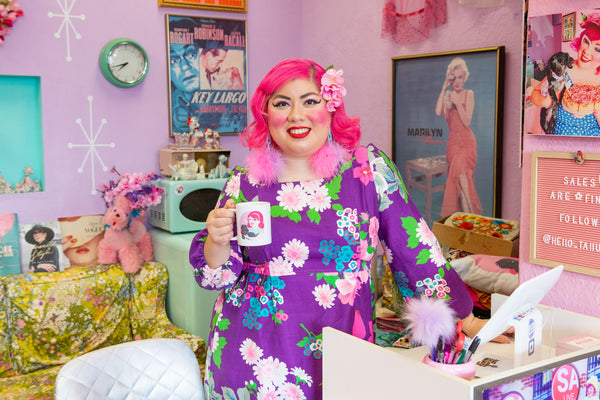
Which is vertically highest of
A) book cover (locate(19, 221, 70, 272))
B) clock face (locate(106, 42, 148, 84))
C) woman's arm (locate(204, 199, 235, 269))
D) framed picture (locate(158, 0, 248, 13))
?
framed picture (locate(158, 0, 248, 13))

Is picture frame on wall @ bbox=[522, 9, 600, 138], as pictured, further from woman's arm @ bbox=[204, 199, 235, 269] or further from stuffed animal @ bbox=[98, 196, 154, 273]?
stuffed animal @ bbox=[98, 196, 154, 273]

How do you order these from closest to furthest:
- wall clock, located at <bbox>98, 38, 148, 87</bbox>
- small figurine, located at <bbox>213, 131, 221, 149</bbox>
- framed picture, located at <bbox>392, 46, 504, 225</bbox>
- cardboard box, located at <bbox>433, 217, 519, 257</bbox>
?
cardboard box, located at <bbox>433, 217, 519, 257</bbox>
framed picture, located at <bbox>392, 46, 504, 225</bbox>
wall clock, located at <bbox>98, 38, 148, 87</bbox>
small figurine, located at <bbox>213, 131, 221, 149</bbox>

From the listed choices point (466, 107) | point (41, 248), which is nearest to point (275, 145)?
point (466, 107)

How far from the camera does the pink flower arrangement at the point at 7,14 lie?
2.73 metres

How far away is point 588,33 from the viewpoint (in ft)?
3.97

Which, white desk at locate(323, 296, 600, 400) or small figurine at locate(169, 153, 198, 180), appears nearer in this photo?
white desk at locate(323, 296, 600, 400)

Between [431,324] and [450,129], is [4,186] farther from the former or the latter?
[431,324]

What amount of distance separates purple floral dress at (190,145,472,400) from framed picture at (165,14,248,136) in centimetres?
176

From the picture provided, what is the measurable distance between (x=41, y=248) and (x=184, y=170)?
2.44ft

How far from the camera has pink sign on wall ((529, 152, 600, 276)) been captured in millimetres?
1236

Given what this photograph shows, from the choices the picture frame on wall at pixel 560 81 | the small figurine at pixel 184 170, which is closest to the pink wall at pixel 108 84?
the small figurine at pixel 184 170

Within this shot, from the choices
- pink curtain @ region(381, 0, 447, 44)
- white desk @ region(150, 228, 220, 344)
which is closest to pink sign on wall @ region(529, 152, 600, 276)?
pink curtain @ region(381, 0, 447, 44)

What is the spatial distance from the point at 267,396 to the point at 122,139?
76.9 inches

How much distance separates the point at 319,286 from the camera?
1520 mm
